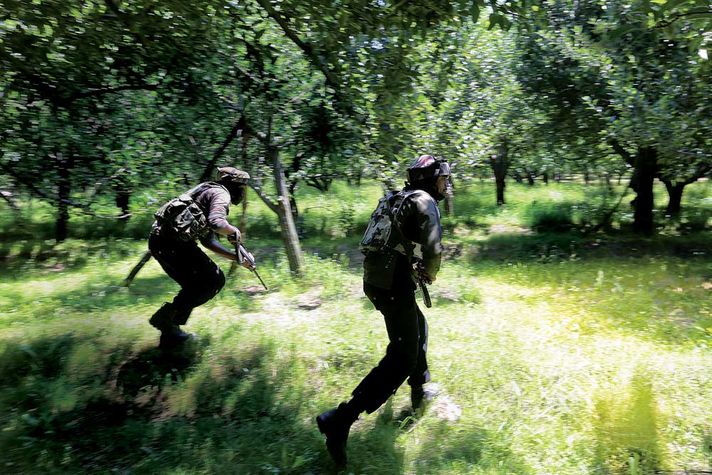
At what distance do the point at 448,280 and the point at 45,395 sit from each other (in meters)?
6.12

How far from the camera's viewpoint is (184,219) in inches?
174

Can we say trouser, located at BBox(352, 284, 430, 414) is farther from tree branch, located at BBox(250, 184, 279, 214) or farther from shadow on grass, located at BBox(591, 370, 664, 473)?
tree branch, located at BBox(250, 184, 279, 214)

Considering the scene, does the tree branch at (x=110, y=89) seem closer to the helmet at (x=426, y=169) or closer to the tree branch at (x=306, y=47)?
the tree branch at (x=306, y=47)

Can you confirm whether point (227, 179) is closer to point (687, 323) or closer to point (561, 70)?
point (687, 323)

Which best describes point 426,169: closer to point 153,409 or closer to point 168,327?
point 168,327

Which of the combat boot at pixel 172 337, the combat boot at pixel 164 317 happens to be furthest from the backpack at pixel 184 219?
the combat boot at pixel 172 337

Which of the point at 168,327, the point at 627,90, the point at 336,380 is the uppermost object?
the point at 627,90

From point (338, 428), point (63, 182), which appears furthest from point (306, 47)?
point (63, 182)

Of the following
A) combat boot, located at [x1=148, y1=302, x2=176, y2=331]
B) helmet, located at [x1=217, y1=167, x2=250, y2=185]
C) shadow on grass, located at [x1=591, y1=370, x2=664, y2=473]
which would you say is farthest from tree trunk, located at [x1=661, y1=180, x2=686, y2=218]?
combat boot, located at [x1=148, y1=302, x2=176, y2=331]

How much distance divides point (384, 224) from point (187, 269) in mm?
2066

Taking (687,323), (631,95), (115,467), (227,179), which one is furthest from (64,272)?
(631,95)

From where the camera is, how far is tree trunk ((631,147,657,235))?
1222 centimetres

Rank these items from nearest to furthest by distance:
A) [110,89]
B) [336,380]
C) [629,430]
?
[629,430] → [336,380] → [110,89]

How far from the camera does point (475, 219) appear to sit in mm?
15828
